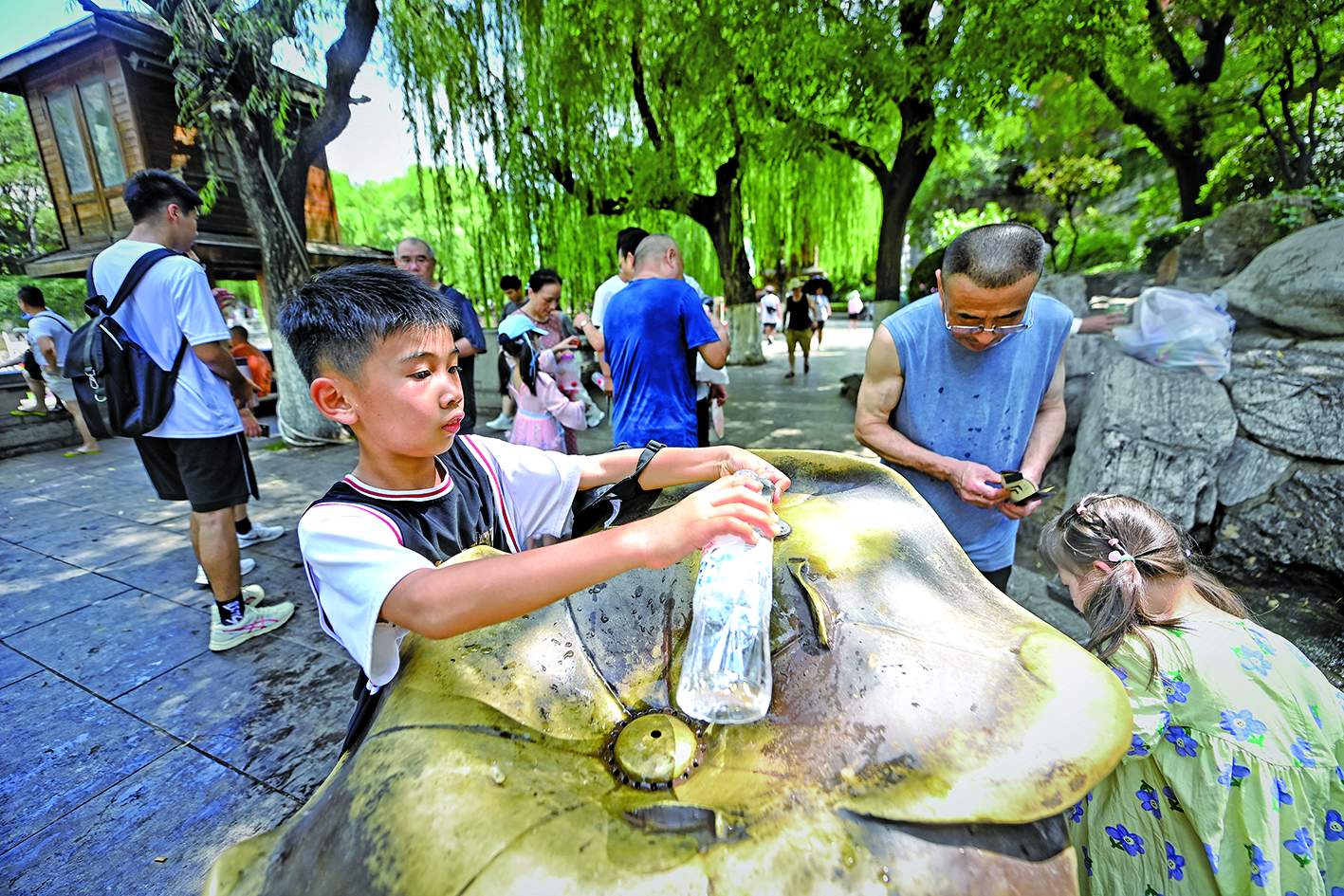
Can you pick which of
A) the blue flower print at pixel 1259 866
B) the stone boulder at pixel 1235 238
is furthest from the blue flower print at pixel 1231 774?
the stone boulder at pixel 1235 238

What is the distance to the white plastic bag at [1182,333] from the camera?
3.48 m

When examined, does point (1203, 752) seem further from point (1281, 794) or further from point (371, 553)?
point (371, 553)

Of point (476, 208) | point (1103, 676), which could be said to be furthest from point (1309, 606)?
point (476, 208)

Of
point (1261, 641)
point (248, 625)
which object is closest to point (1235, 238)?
point (1261, 641)

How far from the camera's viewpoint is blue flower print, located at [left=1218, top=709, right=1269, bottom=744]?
1.15m

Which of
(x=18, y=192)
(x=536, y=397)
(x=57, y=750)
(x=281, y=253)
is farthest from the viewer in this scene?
(x=18, y=192)

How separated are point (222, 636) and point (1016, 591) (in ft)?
13.0

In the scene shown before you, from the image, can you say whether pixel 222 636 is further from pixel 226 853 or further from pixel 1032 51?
pixel 1032 51

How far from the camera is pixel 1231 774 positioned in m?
1.14

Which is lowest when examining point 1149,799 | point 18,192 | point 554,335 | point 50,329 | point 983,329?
point 1149,799

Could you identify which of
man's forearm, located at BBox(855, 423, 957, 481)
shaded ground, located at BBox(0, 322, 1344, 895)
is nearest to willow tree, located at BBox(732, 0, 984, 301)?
shaded ground, located at BBox(0, 322, 1344, 895)

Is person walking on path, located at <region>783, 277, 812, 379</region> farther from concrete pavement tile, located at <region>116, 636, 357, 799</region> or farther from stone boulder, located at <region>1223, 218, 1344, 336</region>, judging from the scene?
concrete pavement tile, located at <region>116, 636, 357, 799</region>

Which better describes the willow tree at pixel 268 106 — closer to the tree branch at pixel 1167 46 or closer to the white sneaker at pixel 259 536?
the white sneaker at pixel 259 536

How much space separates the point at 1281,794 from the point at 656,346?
2.36 meters
